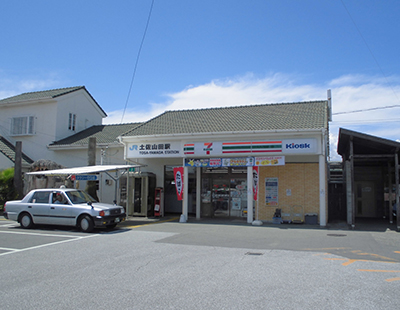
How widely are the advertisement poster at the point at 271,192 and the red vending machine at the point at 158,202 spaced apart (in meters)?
5.98

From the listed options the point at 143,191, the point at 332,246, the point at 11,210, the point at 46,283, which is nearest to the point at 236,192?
the point at 143,191

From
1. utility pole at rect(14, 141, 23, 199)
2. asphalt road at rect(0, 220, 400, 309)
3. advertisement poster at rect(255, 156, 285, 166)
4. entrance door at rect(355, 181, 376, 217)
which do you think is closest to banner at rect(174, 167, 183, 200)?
advertisement poster at rect(255, 156, 285, 166)

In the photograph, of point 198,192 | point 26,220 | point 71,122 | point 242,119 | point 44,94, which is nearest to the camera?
point 26,220

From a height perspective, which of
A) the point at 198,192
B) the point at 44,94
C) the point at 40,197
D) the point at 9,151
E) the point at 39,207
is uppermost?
the point at 44,94

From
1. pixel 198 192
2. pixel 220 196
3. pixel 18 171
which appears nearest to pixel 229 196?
pixel 220 196

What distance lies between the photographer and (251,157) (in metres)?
16.3

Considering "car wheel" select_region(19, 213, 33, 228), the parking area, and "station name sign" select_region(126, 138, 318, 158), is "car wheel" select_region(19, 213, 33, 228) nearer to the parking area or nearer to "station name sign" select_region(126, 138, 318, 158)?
the parking area

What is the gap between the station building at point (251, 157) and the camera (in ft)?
52.2

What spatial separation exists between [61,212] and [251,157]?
834 cm

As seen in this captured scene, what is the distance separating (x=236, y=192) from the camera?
19203mm

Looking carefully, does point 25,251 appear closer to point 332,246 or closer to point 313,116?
point 332,246

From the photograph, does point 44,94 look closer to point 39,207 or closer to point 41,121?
point 41,121

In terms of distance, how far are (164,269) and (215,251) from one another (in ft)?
7.81

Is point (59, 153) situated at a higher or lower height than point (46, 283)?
higher
